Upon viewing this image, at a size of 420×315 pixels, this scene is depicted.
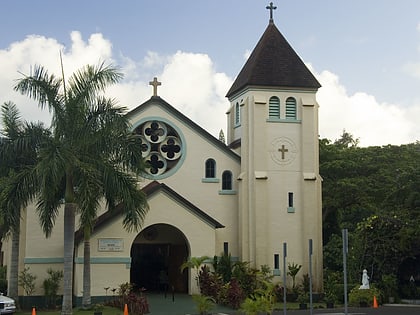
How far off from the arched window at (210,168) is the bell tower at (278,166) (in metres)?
1.51

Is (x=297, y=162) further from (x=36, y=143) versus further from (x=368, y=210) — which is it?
(x=36, y=143)

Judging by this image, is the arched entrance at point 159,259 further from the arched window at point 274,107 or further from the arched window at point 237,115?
the arched window at point 274,107

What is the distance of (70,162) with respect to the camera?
24.5 meters

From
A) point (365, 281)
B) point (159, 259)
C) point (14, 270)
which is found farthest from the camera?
point (159, 259)

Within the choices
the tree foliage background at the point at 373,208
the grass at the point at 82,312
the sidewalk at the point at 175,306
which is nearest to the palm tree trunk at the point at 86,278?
the grass at the point at 82,312

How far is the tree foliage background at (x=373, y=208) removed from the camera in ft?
107

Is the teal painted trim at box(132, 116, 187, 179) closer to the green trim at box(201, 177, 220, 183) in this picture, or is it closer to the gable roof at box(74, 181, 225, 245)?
the green trim at box(201, 177, 220, 183)

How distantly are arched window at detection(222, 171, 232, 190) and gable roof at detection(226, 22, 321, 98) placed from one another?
470cm

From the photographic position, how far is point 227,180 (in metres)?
37.9

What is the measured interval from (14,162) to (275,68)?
15958mm

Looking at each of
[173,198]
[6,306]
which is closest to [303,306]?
[173,198]

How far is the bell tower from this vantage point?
119 ft

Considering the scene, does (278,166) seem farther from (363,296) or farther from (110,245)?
(110,245)

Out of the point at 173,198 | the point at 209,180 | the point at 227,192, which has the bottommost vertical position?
the point at 173,198
